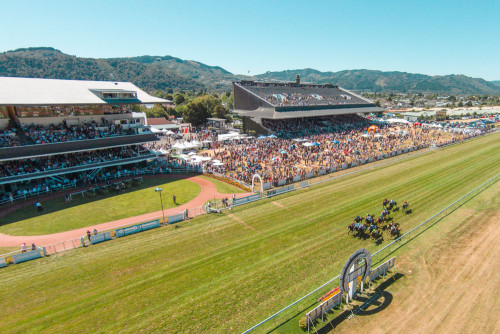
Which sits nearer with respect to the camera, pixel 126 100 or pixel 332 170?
pixel 332 170

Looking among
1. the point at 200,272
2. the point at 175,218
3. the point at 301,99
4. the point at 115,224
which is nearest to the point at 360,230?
the point at 200,272

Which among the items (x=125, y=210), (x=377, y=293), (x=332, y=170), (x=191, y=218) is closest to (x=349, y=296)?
(x=377, y=293)

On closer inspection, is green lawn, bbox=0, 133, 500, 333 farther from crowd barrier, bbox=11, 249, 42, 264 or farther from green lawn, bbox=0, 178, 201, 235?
green lawn, bbox=0, 178, 201, 235

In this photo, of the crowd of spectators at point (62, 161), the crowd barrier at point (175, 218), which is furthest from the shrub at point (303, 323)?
the crowd of spectators at point (62, 161)

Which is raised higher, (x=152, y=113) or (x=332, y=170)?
(x=152, y=113)

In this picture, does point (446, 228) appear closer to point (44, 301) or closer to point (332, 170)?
point (332, 170)

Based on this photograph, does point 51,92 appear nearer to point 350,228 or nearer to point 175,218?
point 175,218
